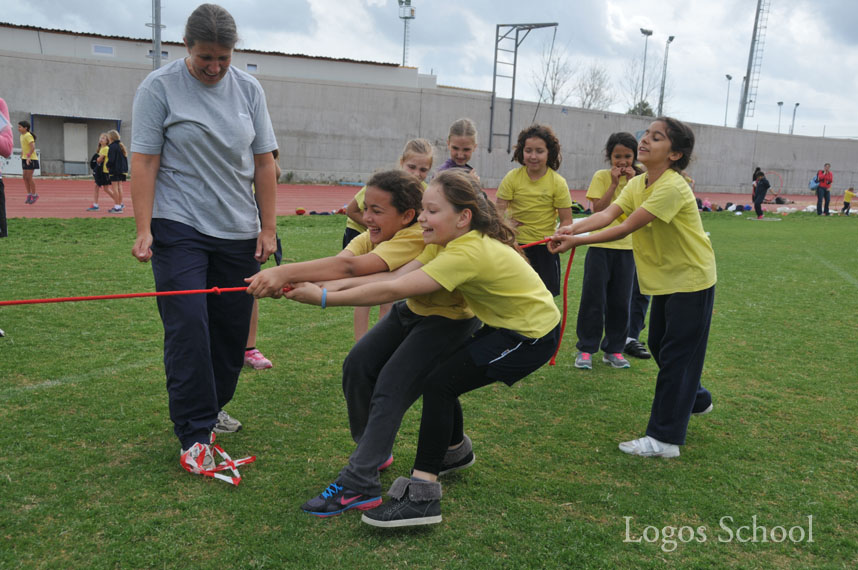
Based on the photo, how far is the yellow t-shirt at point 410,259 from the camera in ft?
10.8

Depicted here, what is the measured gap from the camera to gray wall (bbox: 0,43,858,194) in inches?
1014

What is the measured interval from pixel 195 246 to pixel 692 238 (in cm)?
268

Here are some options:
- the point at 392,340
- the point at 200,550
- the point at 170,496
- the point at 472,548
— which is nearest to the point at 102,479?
the point at 170,496

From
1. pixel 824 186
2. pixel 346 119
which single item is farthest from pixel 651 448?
pixel 346 119

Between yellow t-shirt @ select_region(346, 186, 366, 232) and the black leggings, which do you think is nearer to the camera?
the black leggings

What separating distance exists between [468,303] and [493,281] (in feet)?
0.80

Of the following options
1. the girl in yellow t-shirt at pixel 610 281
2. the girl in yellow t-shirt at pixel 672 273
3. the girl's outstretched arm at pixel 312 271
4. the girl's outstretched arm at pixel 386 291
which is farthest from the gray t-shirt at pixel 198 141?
the girl in yellow t-shirt at pixel 610 281

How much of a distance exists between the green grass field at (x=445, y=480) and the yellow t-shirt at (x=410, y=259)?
888 mm

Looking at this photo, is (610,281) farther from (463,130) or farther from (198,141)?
(198,141)

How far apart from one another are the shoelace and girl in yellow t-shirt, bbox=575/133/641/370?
9.65ft

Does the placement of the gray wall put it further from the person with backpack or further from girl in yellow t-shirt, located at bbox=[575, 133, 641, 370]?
girl in yellow t-shirt, located at bbox=[575, 133, 641, 370]

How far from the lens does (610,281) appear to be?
5.69m

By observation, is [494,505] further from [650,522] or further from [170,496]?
[170,496]

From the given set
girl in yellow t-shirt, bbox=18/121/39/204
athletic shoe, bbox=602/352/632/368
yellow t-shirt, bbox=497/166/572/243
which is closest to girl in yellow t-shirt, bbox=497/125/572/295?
yellow t-shirt, bbox=497/166/572/243
